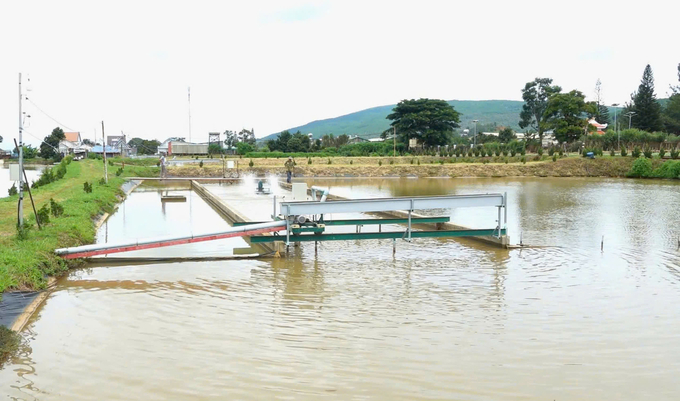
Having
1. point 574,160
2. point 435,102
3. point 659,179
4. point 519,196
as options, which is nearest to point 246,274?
point 519,196

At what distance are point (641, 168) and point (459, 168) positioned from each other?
13.9 meters

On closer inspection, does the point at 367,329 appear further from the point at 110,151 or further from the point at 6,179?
the point at 110,151

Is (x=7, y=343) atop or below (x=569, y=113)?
below

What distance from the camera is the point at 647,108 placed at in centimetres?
7188

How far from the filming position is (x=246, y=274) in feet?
36.1

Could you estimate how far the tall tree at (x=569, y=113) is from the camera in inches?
2448

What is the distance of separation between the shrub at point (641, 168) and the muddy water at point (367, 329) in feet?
115

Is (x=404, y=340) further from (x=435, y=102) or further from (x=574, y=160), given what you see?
(x=435, y=102)

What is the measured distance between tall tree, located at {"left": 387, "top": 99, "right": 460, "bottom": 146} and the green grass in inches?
2505

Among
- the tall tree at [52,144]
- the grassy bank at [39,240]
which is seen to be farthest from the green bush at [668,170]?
the tall tree at [52,144]

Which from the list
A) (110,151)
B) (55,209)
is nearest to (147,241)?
(55,209)

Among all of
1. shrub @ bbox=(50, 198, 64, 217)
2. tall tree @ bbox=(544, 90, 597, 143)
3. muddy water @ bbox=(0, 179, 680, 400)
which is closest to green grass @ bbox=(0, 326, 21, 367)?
muddy water @ bbox=(0, 179, 680, 400)

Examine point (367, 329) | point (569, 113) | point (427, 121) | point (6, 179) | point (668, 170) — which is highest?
point (569, 113)

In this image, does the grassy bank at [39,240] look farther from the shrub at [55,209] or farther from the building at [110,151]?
the building at [110,151]
